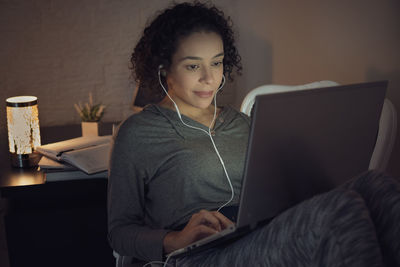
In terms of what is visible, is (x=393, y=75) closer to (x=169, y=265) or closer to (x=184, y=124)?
Answer: (x=184, y=124)

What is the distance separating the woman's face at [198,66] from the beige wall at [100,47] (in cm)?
80

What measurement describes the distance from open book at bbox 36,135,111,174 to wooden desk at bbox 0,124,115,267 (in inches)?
2.4

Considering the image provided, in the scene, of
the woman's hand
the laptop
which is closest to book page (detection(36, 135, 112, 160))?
the woman's hand

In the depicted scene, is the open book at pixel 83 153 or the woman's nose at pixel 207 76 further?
the open book at pixel 83 153

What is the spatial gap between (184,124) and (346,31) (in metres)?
0.79

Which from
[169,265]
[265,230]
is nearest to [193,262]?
[169,265]

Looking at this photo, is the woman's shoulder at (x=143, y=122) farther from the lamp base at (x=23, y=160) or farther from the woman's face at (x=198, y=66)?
the lamp base at (x=23, y=160)

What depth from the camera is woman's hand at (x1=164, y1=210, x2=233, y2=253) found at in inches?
38.9

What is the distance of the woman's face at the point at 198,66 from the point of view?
1.23m

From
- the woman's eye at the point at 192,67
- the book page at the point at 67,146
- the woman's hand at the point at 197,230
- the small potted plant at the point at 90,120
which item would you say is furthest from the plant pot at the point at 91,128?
the woman's hand at the point at 197,230

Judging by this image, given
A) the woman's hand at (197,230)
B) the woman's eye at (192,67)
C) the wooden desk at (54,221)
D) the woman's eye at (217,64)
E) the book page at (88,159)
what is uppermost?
the woman's eye at (217,64)

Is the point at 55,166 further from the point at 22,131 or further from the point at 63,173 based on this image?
the point at 22,131

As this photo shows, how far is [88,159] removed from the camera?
1.67m

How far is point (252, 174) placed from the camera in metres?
0.82
